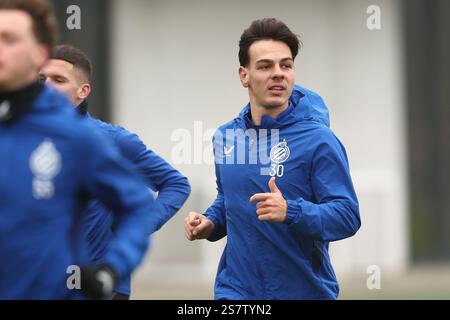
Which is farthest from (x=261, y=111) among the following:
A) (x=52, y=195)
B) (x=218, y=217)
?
(x=52, y=195)

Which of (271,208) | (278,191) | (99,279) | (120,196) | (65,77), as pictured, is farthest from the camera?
(65,77)

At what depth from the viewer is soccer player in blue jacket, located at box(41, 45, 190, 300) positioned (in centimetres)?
665

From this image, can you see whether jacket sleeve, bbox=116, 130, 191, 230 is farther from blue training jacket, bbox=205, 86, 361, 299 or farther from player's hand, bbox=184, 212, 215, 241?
blue training jacket, bbox=205, 86, 361, 299

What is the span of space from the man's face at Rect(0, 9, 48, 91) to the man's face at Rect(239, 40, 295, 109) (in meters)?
2.43

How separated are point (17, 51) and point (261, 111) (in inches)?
101

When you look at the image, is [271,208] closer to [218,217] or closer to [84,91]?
[218,217]

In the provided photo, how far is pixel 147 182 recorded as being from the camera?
278 inches

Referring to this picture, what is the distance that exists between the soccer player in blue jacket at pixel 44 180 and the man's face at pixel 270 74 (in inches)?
91.0

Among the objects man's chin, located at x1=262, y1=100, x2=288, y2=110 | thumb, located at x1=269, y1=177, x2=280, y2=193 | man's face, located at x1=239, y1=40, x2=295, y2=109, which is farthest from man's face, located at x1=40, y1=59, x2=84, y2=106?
thumb, located at x1=269, y1=177, x2=280, y2=193

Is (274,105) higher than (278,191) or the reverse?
higher

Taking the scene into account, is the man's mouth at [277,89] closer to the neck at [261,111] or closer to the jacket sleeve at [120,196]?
the neck at [261,111]

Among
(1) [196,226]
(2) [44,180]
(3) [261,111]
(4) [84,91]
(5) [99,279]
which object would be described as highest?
(4) [84,91]

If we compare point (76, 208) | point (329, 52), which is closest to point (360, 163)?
point (329, 52)
